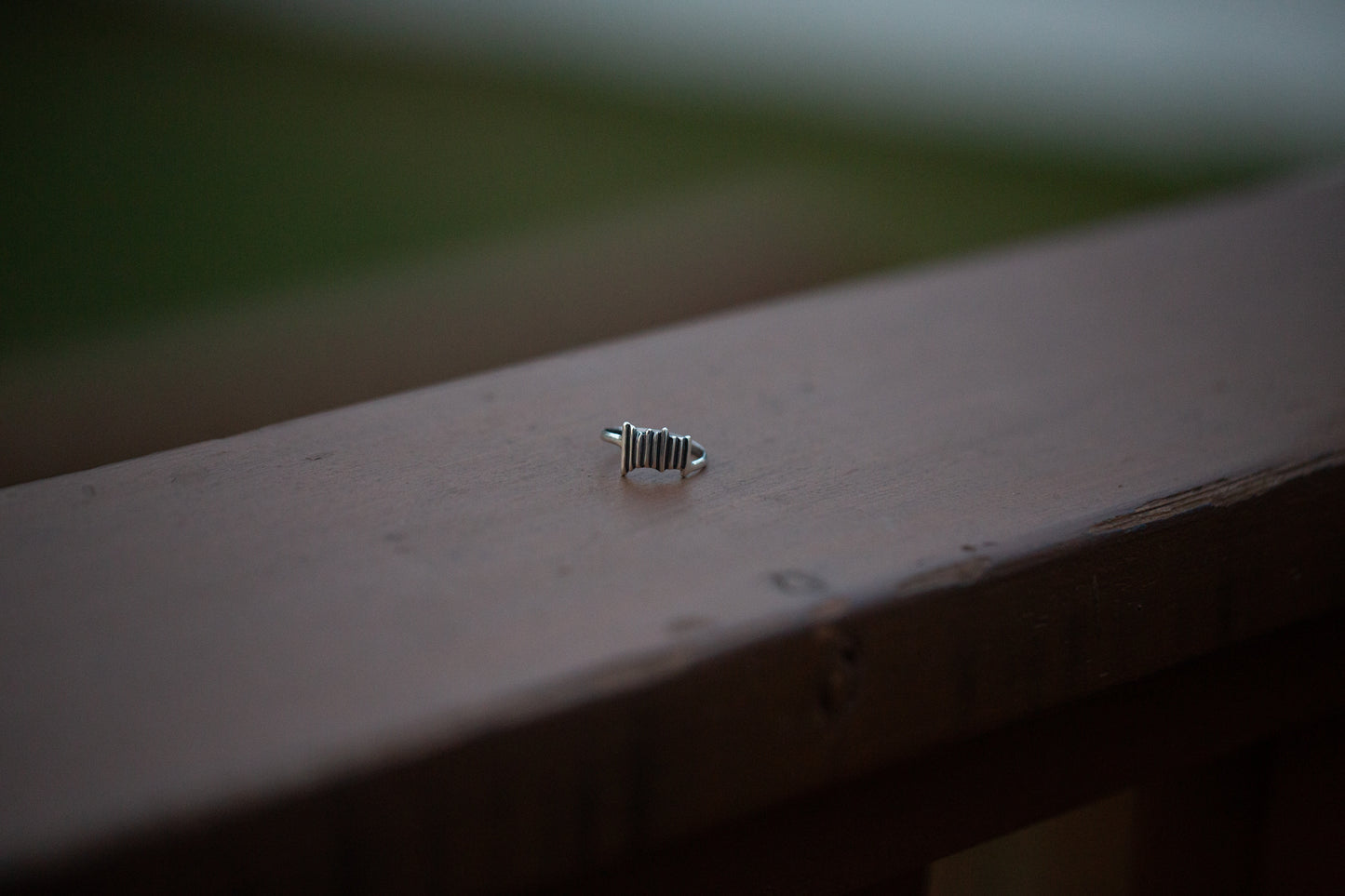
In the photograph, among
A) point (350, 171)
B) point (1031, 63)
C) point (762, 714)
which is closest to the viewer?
point (762, 714)

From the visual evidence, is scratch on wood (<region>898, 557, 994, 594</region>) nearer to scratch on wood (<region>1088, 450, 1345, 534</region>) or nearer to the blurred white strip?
scratch on wood (<region>1088, 450, 1345, 534</region>)

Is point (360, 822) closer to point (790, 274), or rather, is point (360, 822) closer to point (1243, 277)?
point (1243, 277)

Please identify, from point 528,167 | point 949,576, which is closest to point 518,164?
point 528,167

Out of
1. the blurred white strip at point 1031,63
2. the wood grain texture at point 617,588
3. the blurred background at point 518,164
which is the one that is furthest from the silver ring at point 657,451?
the blurred white strip at point 1031,63

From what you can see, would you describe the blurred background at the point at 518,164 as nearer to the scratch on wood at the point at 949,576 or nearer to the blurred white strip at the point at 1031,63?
the blurred white strip at the point at 1031,63

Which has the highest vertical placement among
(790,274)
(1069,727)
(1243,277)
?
(1243,277)

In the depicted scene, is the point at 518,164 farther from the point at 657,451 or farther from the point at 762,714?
the point at 762,714

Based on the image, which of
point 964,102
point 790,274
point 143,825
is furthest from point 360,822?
point 964,102

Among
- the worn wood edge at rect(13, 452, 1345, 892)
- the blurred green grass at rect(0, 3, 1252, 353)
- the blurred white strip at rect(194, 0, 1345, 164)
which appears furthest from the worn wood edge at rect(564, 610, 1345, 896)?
the blurred white strip at rect(194, 0, 1345, 164)
